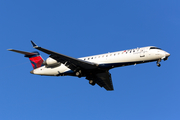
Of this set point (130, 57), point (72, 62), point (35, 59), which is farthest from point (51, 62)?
point (130, 57)

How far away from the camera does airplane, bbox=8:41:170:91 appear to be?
24.8m

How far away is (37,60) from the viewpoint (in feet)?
A: 98.5

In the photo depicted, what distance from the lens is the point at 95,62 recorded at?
85.9 ft

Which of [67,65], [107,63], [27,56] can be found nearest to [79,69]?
[67,65]

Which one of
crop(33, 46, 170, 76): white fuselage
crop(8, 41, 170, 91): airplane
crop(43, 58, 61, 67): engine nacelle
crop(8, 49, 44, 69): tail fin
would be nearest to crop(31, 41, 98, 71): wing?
crop(8, 41, 170, 91): airplane

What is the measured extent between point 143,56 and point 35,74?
12.1 meters

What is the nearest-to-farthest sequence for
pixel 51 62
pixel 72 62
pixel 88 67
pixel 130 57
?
pixel 130 57 → pixel 72 62 → pixel 88 67 → pixel 51 62

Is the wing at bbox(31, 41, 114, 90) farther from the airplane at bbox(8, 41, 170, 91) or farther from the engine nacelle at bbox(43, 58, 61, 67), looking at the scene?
the engine nacelle at bbox(43, 58, 61, 67)

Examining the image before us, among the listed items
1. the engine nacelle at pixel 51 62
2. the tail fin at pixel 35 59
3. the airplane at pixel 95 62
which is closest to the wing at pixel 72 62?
the airplane at pixel 95 62

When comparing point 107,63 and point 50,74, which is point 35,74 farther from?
point 107,63

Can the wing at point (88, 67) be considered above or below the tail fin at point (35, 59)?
below

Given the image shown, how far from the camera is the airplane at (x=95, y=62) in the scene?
24.8 metres

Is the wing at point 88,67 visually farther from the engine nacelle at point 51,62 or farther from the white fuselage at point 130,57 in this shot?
the engine nacelle at point 51,62

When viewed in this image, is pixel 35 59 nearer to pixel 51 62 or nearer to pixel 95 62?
pixel 51 62
